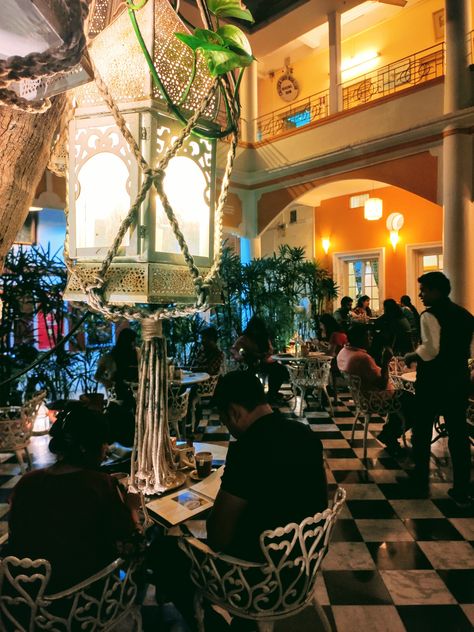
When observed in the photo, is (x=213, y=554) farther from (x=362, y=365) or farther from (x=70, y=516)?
(x=362, y=365)

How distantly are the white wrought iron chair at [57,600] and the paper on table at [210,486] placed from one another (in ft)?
1.31

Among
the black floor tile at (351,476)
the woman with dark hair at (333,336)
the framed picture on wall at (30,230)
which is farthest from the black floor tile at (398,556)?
the framed picture on wall at (30,230)

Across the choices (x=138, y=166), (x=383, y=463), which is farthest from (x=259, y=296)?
(x=138, y=166)

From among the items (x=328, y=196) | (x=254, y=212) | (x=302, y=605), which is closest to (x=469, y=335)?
(x=302, y=605)

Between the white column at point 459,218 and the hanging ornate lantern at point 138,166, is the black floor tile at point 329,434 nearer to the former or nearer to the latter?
the white column at point 459,218

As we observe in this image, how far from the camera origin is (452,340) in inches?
117

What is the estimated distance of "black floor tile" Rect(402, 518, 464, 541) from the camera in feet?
8.54

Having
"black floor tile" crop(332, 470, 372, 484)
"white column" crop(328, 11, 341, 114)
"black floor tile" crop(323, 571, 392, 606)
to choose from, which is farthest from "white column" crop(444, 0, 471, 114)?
"black floor tile" crop(323, 571, 392, 606)

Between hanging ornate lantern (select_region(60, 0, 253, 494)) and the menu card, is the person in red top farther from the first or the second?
hanging ornate lantern (select_region(60, 0, 253, 494))

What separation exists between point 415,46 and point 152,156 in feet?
35.3

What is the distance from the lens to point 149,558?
1607 mm

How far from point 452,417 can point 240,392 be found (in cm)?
210

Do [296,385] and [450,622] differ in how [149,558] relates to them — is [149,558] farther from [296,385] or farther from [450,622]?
[296,385]

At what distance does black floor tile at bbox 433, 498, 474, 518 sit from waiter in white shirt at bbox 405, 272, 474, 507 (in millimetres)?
38
